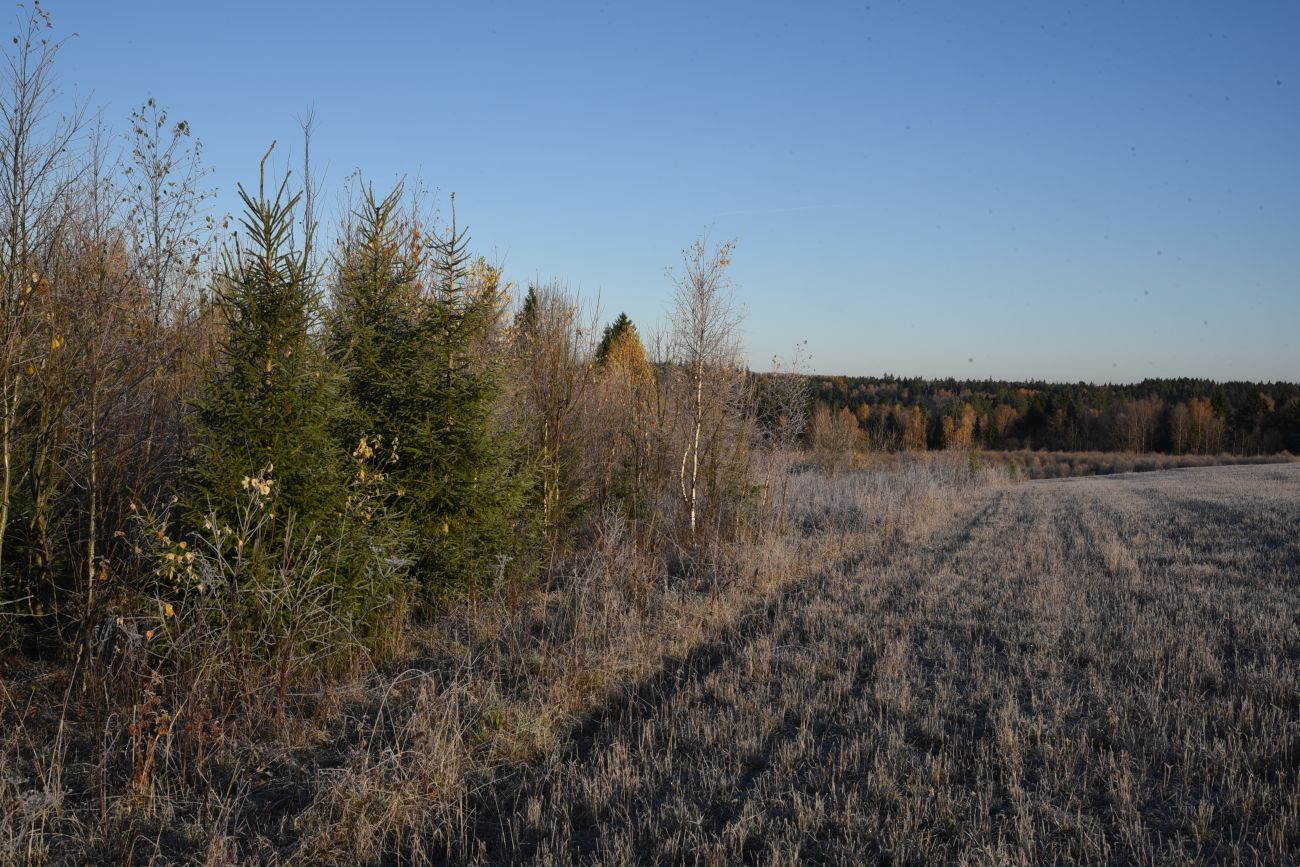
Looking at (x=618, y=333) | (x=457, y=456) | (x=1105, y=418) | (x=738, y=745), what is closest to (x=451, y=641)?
(x=457, y=456)

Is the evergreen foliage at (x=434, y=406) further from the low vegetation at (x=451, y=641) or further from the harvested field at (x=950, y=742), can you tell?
the harvested field at (x=950, y=742)

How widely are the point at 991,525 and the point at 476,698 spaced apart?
527 inches

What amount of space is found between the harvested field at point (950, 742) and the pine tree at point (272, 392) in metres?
3.00

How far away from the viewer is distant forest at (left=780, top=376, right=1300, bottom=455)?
247 ft

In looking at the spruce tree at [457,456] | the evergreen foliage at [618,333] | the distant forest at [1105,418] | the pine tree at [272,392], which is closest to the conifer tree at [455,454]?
the spruce tree at [457,456]

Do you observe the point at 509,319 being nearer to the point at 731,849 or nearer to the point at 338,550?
the point at 338,550

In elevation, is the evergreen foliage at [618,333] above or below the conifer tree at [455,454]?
above

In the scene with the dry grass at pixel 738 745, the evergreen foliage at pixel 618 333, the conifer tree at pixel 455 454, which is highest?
the evergreen foliage at pixel 618 333

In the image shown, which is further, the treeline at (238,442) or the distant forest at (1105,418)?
the distant forest at (1105,418)

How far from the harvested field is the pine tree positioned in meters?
3.00

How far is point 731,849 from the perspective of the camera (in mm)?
3645

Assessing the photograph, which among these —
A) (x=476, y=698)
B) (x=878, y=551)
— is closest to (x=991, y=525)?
(x=878, y=551)

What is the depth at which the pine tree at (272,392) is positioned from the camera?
5719 mm

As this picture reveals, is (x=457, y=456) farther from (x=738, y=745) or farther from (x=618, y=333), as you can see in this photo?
(x=618, y=333)
